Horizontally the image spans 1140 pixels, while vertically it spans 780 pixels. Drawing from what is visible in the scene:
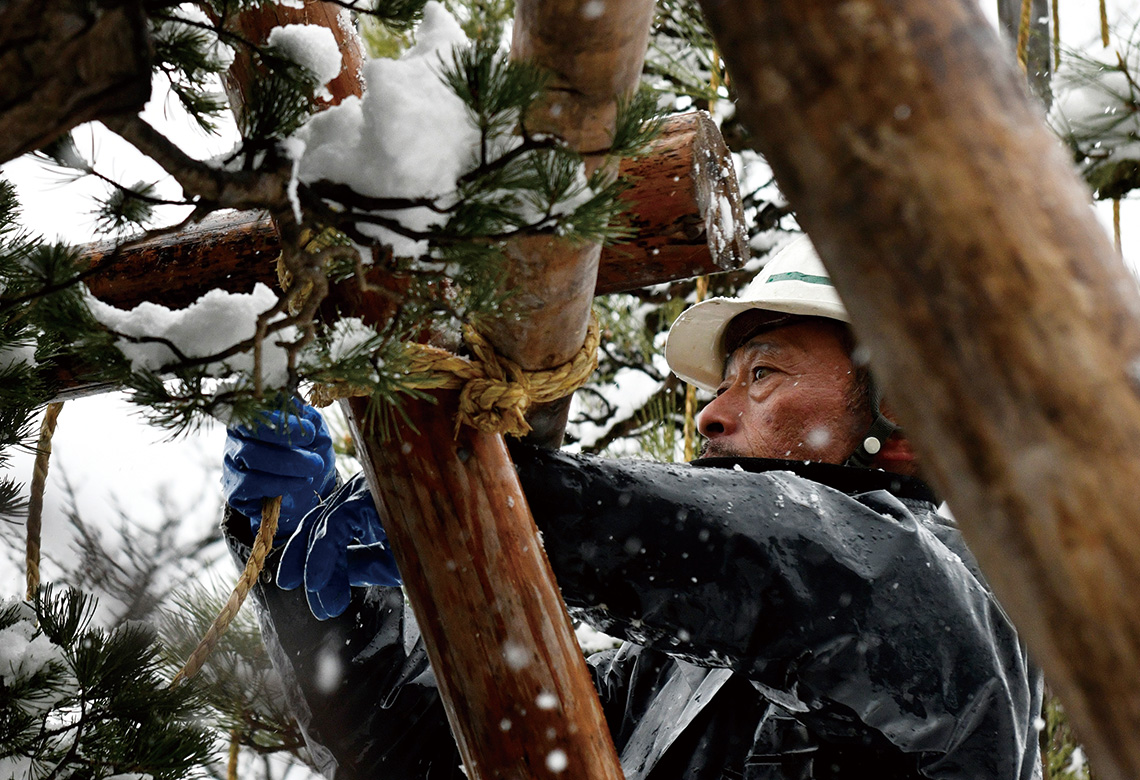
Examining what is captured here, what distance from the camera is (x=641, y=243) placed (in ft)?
4.88

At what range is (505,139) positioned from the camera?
1.01m

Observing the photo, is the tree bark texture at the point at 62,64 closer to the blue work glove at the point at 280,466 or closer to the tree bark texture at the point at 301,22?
the tree bark texture at the point at 301,22

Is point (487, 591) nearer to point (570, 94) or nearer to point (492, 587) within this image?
point (492, 587)

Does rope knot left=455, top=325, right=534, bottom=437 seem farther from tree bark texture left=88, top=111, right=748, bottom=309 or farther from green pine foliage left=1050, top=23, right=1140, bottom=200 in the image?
green pine foliage left=1050, top=23, right=1140, bottom=200

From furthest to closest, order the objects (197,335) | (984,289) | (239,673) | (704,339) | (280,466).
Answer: (239,673) → (704,339) → (280,466) → (197,335) → (984,289)

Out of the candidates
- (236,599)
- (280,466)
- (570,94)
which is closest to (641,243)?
(570,94)

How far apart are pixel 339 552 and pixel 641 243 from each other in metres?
0.77

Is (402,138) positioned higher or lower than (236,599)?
higher

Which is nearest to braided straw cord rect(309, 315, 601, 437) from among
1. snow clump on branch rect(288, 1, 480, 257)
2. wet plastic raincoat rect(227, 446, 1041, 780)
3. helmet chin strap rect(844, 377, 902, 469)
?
wet plastic raincoat rect(227, 446, 1041, 780)

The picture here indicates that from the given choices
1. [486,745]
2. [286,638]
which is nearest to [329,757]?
[286,638]

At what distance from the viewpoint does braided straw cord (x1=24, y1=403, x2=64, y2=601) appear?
5.86ft

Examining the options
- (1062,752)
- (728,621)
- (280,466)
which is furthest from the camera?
(1062,752)

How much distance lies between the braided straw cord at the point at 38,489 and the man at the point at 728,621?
13.2 inches

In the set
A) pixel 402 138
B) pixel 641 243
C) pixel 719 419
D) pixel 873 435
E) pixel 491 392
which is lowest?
pixel 873 435
